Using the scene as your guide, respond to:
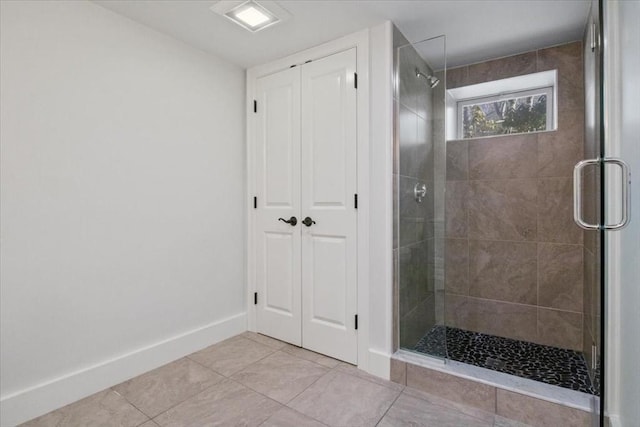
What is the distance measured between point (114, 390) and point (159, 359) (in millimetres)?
329

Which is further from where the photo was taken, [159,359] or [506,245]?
[506,245]

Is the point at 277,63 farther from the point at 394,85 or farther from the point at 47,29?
the point at 47,29

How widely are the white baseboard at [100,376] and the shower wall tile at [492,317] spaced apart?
78.1 inches

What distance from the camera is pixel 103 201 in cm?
203

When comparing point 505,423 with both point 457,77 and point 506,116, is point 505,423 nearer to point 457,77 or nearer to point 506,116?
point 506,116

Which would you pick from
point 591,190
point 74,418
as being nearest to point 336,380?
point 74,418

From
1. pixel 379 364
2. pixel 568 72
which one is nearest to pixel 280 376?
pixel 379 364

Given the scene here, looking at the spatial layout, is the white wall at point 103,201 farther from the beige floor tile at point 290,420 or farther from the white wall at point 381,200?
the white wall at point 381,200

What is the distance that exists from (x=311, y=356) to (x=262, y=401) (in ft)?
2.02

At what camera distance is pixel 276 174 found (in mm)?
2740

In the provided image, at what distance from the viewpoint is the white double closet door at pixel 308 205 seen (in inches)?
92.3

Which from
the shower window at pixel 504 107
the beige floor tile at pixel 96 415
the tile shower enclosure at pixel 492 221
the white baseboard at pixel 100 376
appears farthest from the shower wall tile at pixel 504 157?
the beige floor tile at pixel 96 415

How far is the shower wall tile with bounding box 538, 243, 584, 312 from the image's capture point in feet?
8.05

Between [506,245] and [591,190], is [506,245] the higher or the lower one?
the lower one
